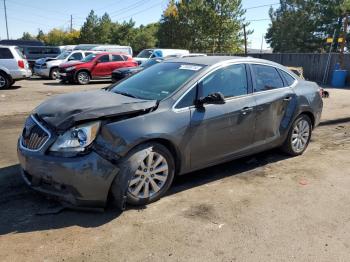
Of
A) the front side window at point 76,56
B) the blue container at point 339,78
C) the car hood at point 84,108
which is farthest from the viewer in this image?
the front side window at point 76,56

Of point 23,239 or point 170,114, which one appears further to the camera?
point 170,114

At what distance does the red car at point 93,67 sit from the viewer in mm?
18719

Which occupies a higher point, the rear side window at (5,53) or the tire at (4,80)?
the rear side window at (5,53)

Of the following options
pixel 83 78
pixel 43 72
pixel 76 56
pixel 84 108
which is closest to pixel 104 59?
pixel 83 78

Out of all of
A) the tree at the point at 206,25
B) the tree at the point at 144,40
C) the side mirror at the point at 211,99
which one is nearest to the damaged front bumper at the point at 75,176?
the side mirror at the point at 211,99

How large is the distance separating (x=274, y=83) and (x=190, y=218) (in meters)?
2.69

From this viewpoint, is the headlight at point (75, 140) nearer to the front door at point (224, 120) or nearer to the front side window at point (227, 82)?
the front door at point (224, 120)

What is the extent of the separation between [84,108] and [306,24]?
184 ft

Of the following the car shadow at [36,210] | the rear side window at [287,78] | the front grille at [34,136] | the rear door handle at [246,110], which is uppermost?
the rear side window at [287,78]

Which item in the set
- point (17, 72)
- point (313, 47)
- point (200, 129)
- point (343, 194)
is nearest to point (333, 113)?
point (343, 194)

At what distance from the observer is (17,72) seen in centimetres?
1584

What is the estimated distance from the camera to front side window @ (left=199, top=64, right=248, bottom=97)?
4703mm

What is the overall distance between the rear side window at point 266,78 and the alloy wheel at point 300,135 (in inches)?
30.0

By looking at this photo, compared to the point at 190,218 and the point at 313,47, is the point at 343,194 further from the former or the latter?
the point at 313,47
